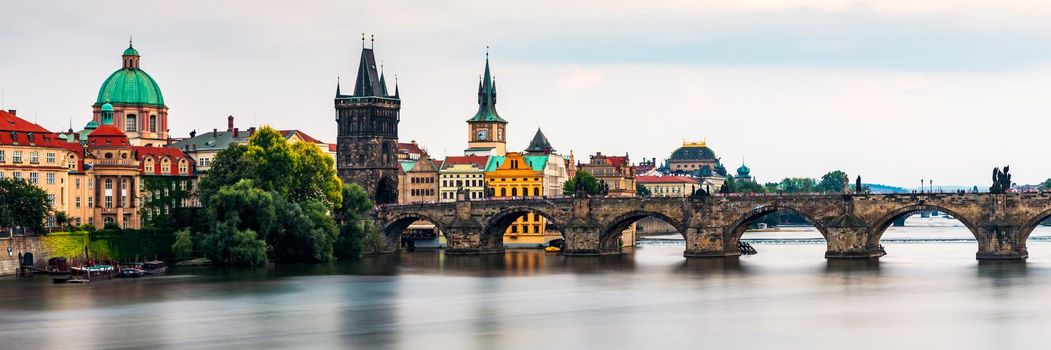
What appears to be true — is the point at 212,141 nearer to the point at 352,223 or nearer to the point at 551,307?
the point at 352,223

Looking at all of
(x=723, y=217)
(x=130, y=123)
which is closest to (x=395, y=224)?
(x=723, y=217)

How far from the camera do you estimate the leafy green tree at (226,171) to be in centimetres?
12469

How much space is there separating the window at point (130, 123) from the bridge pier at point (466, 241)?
42183 millimetres

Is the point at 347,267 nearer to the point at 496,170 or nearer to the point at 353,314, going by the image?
the point at 353,314

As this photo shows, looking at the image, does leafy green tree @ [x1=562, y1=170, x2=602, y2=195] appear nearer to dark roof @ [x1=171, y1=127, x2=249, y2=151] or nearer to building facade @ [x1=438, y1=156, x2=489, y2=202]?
building facade @ [x1=438, y1=156, x2=489, y2=202]

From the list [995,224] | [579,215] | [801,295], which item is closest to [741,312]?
[801,295]

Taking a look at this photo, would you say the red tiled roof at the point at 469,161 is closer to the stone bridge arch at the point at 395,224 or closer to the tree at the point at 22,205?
the stone bridge arch at the point at 395,224

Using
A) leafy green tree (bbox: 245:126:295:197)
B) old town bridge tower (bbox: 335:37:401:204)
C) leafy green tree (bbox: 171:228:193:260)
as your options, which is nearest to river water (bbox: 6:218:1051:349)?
leafy green tree (bbox: 171:228:193:260)

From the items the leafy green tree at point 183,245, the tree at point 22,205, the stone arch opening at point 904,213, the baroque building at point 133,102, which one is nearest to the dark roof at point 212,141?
the baroque building at point 133,102

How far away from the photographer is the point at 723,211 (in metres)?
133

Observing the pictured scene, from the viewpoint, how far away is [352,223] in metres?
137

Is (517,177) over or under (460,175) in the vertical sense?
under

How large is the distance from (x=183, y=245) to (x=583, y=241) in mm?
35656

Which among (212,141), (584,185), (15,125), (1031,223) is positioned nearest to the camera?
(15,125)
